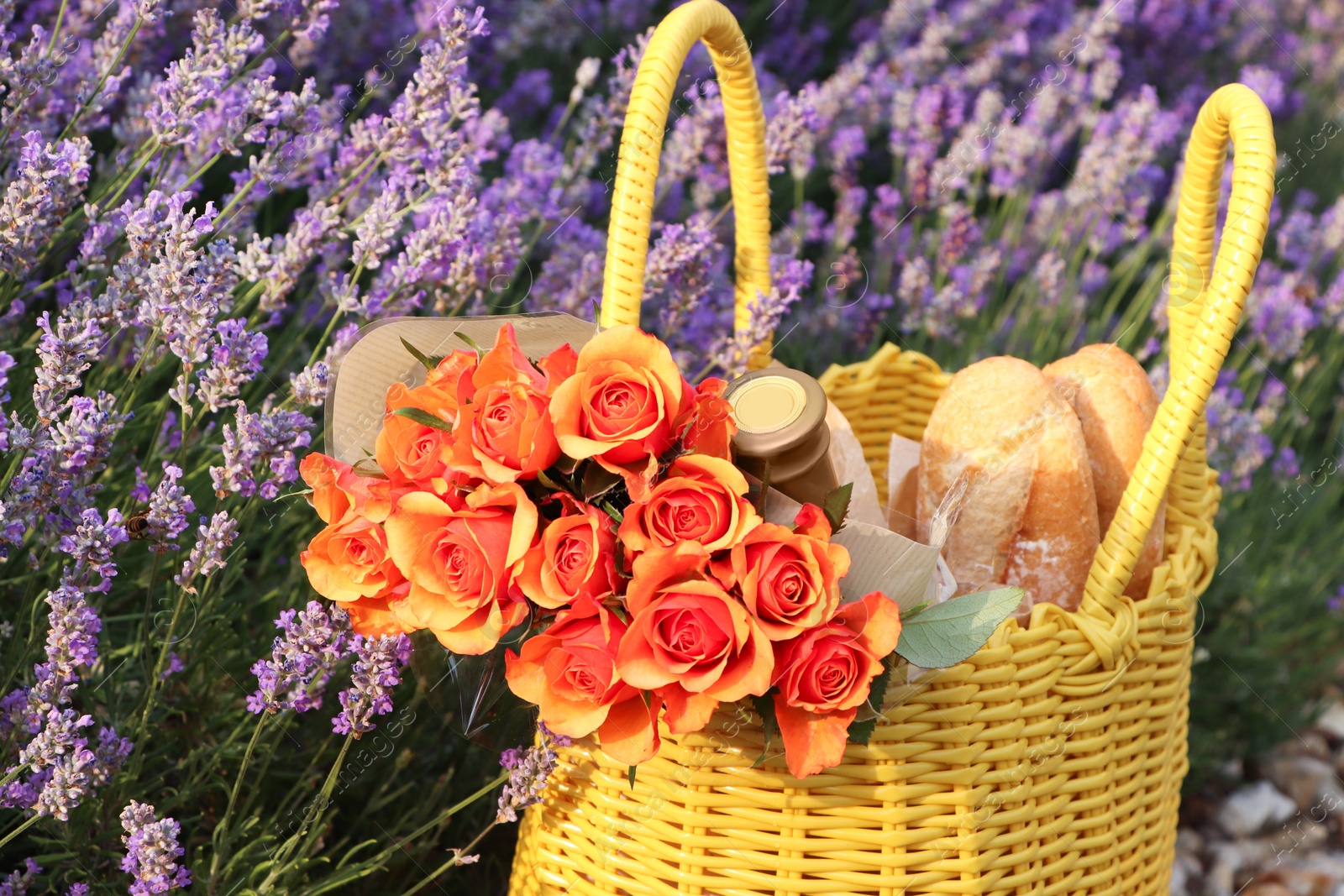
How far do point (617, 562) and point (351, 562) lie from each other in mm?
244

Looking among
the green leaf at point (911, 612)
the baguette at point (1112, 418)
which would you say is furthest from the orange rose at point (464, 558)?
the baguette at point (1112, 418)

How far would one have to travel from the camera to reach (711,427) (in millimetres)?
944

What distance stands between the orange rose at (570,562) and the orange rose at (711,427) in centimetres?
10

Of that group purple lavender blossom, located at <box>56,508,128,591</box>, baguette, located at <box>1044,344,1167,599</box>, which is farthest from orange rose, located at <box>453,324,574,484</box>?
baguette, located at <box>1044,344,1167,599</box>

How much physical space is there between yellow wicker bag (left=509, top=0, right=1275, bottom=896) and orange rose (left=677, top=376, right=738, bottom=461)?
233 millimetres

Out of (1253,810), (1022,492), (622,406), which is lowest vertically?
(1253,810)

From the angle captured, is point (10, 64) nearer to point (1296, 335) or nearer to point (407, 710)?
point (407, 710)

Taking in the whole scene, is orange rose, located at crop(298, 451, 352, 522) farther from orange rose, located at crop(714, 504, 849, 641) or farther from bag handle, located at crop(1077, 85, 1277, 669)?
bag handle, located at crop(1077, 85, 1277, 669)

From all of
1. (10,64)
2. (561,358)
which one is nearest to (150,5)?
(10,64)

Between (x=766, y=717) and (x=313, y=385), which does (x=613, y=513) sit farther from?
(x=313, y=385)

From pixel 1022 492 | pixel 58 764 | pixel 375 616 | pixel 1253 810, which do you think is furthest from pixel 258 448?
pixel 1253 810

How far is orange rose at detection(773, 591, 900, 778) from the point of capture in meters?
0.88

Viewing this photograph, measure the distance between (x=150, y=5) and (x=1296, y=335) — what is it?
216 centimetres

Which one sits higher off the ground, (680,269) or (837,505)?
(837,505)
